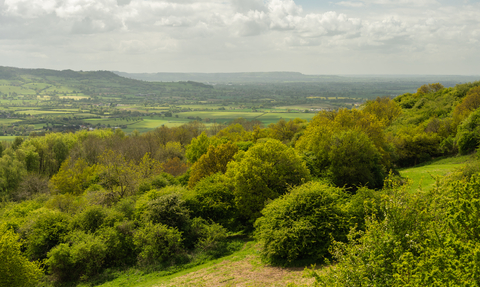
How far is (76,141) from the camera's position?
77.5 m

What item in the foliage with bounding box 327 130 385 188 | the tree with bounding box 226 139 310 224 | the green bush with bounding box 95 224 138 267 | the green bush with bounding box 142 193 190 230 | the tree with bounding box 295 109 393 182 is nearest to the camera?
the green bush with bounding box 95 224 138 267

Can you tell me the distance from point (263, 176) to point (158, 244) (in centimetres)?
1224

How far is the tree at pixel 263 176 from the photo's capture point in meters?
30.8

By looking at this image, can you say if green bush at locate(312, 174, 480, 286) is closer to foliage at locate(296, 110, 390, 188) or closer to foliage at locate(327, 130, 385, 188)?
foliage at locate(296, 110, 390, 188)

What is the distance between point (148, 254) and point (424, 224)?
20925mm

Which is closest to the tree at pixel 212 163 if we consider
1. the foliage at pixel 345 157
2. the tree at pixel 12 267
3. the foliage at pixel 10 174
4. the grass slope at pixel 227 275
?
the foliage at pixel 345 157

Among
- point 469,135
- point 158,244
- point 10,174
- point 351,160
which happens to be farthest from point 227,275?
point 10,174

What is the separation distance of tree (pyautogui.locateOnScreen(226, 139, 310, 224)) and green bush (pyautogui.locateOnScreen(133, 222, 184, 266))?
781 centimetres

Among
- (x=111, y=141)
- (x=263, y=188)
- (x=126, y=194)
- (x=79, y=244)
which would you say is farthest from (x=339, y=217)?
(x=111, y=141)

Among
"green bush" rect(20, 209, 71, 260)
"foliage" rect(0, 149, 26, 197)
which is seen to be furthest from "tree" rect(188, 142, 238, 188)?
"foliage" rect(0, 149, 26, 197)

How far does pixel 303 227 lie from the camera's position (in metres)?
20.8

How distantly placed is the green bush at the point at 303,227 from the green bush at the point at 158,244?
7.81m

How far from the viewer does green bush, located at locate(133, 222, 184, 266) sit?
25406 mm

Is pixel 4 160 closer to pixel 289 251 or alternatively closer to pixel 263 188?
pixel 263 188
